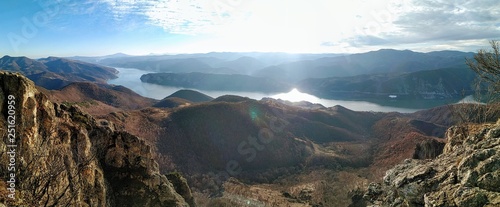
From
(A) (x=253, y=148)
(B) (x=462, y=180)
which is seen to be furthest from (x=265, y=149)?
(B) (x=462, y=180)

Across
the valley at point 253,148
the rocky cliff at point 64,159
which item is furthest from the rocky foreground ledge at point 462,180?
the rocky cliff at point 64,159

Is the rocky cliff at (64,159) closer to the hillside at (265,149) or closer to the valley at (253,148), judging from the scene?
the valley at (253,148)

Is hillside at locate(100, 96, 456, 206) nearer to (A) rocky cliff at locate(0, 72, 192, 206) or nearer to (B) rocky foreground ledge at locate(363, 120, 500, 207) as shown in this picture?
(A) rocky cliff at locate(0, 72, 192, 206)

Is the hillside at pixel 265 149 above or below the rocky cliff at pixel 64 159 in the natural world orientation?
below

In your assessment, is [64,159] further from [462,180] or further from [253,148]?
[253,148]

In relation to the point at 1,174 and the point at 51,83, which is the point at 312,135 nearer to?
the point at 1,174

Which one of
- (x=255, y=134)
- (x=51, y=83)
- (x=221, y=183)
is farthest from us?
(x=51, y=83)

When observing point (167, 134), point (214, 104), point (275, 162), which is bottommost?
point (275, 162)

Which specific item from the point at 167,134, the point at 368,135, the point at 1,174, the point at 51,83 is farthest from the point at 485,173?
the point at 51,83
